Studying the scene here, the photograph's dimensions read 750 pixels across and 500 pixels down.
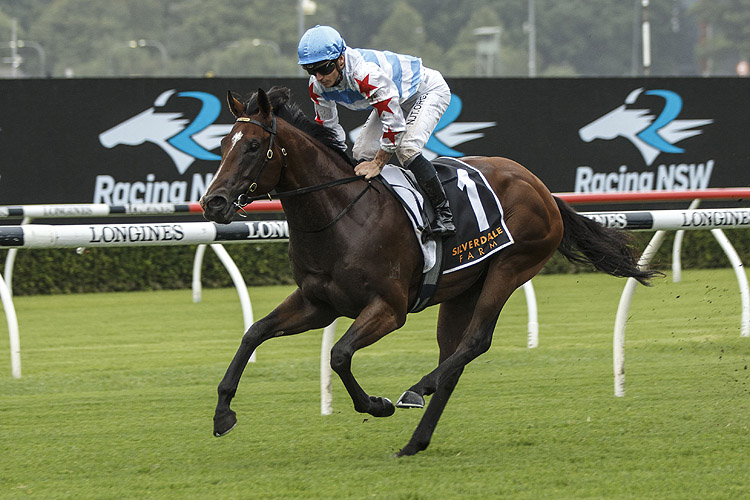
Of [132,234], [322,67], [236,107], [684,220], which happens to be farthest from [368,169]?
[684,220]

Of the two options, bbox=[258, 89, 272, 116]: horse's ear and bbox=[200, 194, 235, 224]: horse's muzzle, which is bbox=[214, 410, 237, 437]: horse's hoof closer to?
bbox=[200, 194, 235, 224]: horse's muzzle

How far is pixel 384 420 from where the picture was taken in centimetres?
451

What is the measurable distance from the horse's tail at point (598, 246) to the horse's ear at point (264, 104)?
5.12ft

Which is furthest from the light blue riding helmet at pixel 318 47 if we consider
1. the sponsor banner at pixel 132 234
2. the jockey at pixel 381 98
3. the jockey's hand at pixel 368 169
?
the sponsor banner at pixel 132 234

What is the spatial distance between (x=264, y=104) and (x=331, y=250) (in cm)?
55

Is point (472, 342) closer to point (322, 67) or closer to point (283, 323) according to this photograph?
point (283, 323)

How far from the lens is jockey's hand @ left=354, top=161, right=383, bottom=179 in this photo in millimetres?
3809

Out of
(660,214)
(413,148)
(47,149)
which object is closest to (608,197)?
(660,214)

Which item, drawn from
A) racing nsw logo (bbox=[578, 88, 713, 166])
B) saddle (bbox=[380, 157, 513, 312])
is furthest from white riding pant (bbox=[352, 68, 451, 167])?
racing nsw logo (bbox=[578, 88, 713, 166])

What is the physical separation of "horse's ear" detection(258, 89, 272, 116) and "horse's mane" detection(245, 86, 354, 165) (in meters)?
0.04

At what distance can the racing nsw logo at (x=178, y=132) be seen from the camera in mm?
9133

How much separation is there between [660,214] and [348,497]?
2.18 meters

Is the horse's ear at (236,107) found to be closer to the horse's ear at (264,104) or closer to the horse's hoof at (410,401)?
the horse's ear at (264,104)

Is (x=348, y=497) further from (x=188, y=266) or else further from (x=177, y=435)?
(x=188, y=266)
